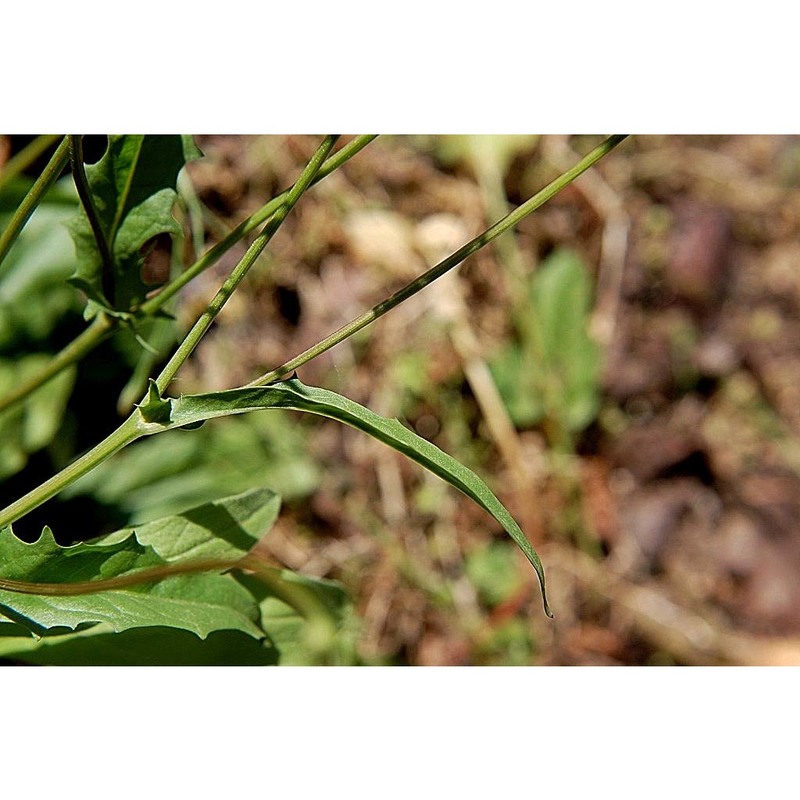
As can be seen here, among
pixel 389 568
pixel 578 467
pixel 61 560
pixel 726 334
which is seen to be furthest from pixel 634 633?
pixel 61 560

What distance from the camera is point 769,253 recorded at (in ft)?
5.59

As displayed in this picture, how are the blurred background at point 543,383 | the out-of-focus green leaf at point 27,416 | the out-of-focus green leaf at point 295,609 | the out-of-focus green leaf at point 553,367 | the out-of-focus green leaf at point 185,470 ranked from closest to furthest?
the out-of-focus green leaf at point 295,609 < the out-of-focus green leaf at point 27,416 < the out-of-focus green leaf at point 185,470 < the blurred background at point 543,383 < the out-of-focus green leaf at point 553,367

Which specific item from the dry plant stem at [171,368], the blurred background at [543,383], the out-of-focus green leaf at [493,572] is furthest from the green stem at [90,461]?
the out-of-focus green leaf at [493,572]

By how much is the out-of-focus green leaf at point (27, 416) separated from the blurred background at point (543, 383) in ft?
0.96

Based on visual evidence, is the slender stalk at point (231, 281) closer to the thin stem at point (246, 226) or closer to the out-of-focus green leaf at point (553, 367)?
the thin stem at point (246, 226)

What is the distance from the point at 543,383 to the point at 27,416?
850 millimetres

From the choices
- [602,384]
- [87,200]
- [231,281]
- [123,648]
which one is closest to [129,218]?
[87,200]

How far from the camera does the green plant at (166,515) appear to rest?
1.47ft

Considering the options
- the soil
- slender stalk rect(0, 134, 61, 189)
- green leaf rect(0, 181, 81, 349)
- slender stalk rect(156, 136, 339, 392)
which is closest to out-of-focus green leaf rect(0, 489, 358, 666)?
slender stalk rect(156, 136, 339, 392)

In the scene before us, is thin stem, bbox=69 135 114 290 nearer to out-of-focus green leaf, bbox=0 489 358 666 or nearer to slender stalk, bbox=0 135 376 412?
slender stalk, bbox=0 135 376 412

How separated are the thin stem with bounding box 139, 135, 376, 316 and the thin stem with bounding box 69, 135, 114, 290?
4cm

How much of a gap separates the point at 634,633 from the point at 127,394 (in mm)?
Result: 913

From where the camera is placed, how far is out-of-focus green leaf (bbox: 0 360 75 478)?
2.98 feet

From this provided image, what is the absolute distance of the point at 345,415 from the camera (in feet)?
1.44
